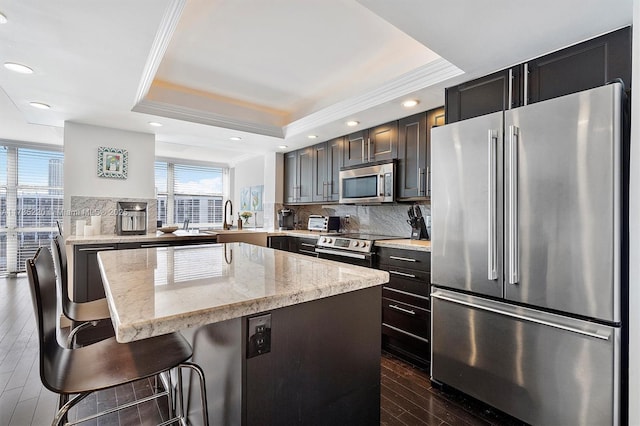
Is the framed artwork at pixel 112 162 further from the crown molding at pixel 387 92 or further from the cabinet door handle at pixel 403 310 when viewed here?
the cabinet door handle at pixel 403 310

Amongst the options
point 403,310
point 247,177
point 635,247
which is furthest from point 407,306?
point 247,177

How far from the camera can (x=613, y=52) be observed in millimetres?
1748

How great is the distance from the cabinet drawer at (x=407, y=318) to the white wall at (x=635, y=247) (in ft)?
4.14

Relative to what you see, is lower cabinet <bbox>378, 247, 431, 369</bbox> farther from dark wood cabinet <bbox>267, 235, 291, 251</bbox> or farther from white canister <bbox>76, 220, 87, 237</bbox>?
white canister <bbox>76, 220, 87, 237</bbox>

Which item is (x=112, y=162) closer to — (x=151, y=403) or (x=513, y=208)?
(x=151, y=403)

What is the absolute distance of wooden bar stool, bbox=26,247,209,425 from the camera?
3.53 ft

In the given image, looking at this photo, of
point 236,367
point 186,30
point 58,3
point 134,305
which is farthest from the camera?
point 186,30

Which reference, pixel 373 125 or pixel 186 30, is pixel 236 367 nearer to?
pixel 186 30

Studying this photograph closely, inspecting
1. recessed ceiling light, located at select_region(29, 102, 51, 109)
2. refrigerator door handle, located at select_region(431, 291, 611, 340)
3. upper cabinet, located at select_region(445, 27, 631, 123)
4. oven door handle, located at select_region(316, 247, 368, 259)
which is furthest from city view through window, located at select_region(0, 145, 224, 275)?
upper cabinet, located at select_region(445, 27, 631, 123)

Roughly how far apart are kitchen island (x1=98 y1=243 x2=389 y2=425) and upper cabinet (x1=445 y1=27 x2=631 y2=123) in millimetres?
1580

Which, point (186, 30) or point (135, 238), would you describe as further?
point (135, 238)

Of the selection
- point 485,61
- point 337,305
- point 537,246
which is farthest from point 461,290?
point 485,61

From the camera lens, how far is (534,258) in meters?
1.81

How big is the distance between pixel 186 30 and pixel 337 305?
219 cm
